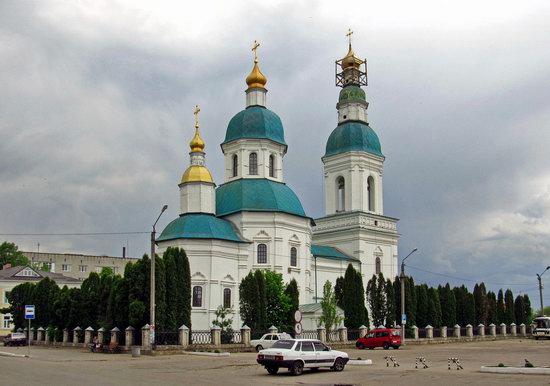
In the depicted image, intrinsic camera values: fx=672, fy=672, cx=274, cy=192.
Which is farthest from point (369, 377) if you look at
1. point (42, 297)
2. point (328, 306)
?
point (42, 297)

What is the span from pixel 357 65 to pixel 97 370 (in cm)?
5068

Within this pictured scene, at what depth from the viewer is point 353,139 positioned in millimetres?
63312

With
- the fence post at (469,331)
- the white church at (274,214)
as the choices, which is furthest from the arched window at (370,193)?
the fence post at (469,331)

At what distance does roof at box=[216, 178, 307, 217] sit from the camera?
1981 inches

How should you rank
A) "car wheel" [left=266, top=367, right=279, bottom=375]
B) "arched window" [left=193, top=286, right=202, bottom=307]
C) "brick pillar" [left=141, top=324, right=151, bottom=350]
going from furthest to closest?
"arched window" [left=193, top=286, right=202, bottom=307], "brick pillar" [left=141, top=324, right=151, bottom=350], "car wheel" [left=266, top=367, right=279, bottom=375]

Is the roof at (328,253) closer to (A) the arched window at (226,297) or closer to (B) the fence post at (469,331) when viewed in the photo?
(A) the arched window at (226,297)

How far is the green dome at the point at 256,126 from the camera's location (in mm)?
53938

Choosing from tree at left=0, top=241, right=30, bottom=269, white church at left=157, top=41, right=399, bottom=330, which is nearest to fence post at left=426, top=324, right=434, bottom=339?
white church at left=157, top=41, right=399, bottom=330

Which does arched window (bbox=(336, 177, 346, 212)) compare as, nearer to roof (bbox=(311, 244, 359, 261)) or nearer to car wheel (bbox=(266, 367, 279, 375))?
roof (bbox=(311, 244, 359, 261))

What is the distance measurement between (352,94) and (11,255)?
50.4 meters

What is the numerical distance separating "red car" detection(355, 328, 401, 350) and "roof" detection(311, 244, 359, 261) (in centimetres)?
1657

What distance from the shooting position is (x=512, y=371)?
20219 mm

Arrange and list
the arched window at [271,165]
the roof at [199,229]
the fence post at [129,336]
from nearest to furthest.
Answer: the fence post at [129,336], the roof at [199,229], the arched window at [271,165]

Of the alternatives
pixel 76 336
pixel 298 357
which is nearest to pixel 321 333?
pixel 76 336
